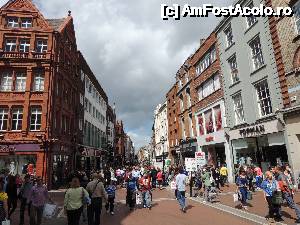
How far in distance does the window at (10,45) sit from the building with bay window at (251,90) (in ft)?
64.6

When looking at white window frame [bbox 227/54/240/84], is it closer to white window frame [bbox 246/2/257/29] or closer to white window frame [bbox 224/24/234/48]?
white window frame [bbox 224/24/234/48]

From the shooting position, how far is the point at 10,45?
95.0ft

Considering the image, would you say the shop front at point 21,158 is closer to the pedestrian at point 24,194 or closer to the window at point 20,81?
the window at point 20,81

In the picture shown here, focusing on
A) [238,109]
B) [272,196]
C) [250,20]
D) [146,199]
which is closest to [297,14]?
[250,20]

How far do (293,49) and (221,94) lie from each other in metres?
9.77

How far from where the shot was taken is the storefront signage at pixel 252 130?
20203mm


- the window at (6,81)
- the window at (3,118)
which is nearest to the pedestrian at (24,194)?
the window at (3,118)

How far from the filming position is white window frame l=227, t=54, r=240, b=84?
24.5 meters

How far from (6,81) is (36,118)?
467cm

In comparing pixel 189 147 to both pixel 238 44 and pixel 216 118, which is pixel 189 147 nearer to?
pixel 216 118

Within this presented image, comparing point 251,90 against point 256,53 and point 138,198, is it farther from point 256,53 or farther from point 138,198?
point 138,198

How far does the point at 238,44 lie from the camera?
23750 mm

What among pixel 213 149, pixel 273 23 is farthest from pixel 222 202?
pixel 213 149

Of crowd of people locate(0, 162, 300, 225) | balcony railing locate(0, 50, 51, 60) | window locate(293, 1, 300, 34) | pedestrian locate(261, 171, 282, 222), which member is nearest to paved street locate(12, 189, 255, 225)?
crowd of people locate(0, 162, 300, 225)
